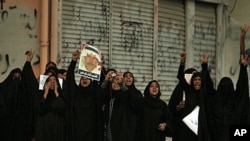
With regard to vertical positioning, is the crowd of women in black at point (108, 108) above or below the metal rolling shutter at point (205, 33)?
below

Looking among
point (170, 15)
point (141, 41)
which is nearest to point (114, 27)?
point (141, 41)

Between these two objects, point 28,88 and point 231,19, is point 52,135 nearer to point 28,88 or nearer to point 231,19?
point 28,88

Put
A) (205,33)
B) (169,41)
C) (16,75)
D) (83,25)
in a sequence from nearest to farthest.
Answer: (16,75) < (83,25) < (169,41) < (205,33)

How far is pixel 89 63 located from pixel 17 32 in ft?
8.16

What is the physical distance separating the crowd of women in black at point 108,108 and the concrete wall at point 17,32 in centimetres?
150

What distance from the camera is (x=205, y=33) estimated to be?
1295 cm

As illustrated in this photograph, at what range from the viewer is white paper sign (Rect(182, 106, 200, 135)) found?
23.9 ft

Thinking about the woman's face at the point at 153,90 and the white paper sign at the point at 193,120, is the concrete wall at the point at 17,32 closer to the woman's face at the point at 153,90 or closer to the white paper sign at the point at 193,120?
the woman's face at the point at 153,90

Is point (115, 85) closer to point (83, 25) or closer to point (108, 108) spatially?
point (108, 108)

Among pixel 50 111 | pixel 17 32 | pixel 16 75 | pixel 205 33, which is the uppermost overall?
pixel 205 33

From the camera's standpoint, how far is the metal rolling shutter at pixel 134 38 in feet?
35.8

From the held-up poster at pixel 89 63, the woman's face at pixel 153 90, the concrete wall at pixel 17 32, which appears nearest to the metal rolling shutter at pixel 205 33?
the concrete wall at pixel 17 32

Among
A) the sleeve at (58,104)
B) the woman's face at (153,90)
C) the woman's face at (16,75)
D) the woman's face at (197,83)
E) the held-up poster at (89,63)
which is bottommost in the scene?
the sleeve at (58,104)

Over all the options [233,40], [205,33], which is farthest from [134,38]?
[233,40]
